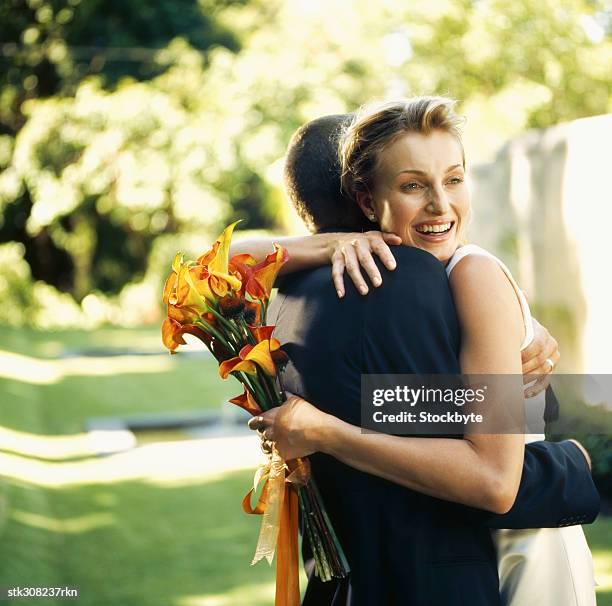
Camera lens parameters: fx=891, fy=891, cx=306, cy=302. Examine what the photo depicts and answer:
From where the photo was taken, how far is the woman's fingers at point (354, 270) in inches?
62.8

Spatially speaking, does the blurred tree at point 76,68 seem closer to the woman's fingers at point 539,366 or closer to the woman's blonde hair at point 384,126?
the woman's blonde hair at point 384,126

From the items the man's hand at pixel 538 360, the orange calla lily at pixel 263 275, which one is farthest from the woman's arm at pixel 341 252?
the man's hand at pixel 538 360

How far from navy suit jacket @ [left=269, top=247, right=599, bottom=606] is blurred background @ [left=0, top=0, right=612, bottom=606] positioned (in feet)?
1.97

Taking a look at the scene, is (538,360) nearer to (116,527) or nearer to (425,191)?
(425,191)

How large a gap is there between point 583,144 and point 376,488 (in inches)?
236

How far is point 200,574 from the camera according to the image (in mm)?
5414

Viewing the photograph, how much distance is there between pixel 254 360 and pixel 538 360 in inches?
22.3

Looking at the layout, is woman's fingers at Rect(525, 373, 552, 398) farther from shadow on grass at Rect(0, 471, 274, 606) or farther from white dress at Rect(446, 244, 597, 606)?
shadow on grass at Rect(0, 471, 274, 606)

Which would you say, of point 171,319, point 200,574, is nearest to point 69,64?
point 200,574

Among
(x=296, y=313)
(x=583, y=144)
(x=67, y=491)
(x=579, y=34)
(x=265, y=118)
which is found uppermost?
(x=265, y=118)

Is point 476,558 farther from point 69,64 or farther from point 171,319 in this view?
point 69,64

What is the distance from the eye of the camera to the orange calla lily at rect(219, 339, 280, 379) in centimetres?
171

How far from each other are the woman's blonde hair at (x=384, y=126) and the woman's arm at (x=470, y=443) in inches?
10.8

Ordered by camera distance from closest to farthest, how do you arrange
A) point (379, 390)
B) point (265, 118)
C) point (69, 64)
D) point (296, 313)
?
point (379, 390) → point (296, 313) → point (265, 118) → point (69, 64)
